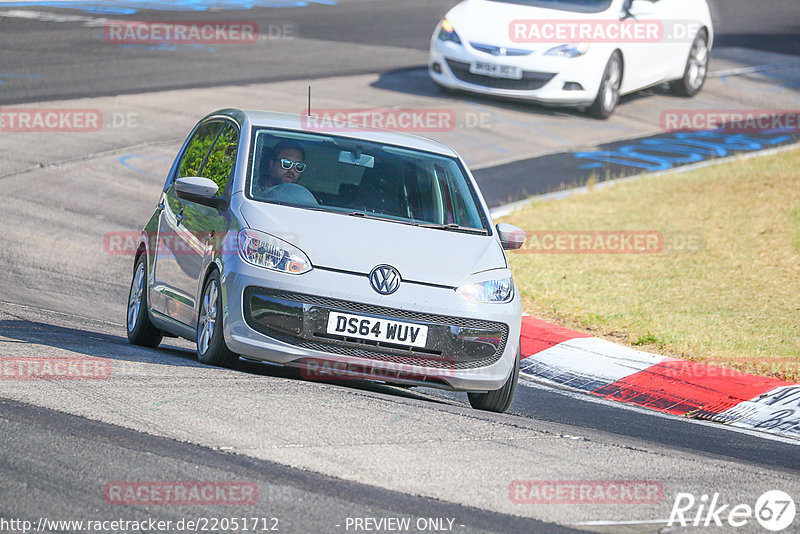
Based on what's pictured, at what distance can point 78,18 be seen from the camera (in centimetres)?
2500

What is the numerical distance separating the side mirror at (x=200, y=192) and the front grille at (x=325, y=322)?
0.91 m

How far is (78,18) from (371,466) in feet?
68.9

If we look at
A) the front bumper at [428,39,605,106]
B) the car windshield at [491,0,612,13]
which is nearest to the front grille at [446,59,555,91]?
the front bumper at [428,39,605,106]

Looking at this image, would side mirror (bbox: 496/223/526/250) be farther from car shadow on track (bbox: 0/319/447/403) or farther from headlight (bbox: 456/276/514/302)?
car shadow on track (bbox: 0/319/447/403)

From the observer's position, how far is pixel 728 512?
18.5 ft

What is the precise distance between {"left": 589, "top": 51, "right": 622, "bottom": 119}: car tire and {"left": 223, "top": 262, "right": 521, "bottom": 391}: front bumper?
42.2ft

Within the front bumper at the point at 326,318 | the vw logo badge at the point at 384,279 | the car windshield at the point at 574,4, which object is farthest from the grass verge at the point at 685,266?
the car windshield at the point at 574,4

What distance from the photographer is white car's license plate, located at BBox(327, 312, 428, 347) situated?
7117mm

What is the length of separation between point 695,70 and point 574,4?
3.31 metres

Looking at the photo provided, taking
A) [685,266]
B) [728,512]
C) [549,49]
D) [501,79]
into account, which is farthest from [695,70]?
[728,512]

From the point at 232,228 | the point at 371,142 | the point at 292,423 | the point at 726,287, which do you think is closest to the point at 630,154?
the point at 726,287

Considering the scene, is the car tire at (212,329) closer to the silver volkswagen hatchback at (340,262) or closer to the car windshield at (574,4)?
the silver volkswagen hatchback at (340,262)

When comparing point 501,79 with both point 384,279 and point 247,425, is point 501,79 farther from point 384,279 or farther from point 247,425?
point 247,425

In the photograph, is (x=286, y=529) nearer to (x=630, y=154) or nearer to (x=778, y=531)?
(x=778, y=531)
